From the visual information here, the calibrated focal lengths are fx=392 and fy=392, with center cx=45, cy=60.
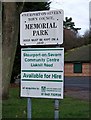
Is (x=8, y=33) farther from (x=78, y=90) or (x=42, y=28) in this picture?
(x=78, y=90)

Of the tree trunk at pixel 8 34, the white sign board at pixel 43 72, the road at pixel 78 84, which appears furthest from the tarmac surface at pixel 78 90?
the white sign board at pixel 43 72

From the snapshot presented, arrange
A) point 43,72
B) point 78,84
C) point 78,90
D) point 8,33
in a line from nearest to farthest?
point 43,72 < point 8,33 < point 78,90 < point 78,84

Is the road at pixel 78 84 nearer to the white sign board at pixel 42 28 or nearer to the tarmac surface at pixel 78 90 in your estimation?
the tarmac surface at pixel 78 90

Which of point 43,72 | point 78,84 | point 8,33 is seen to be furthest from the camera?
point 78,84

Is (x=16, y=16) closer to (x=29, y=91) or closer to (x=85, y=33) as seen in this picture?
(x=29, y=91)

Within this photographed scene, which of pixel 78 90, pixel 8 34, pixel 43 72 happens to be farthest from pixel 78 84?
pixel 43 72

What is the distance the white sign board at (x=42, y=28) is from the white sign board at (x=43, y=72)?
0.19m

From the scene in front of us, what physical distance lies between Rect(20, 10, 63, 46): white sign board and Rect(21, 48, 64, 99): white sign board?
0.19 metres

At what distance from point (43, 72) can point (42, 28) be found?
90 centimetres

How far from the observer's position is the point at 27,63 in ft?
27.0

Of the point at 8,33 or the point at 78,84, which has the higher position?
the point at 8,33

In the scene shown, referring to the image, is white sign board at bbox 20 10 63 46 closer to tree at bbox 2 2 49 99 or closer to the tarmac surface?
tree at bbox 2 2 49 99

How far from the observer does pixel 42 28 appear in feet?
26.3

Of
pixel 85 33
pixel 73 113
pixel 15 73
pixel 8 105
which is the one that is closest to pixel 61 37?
Result: pixel 73 113
